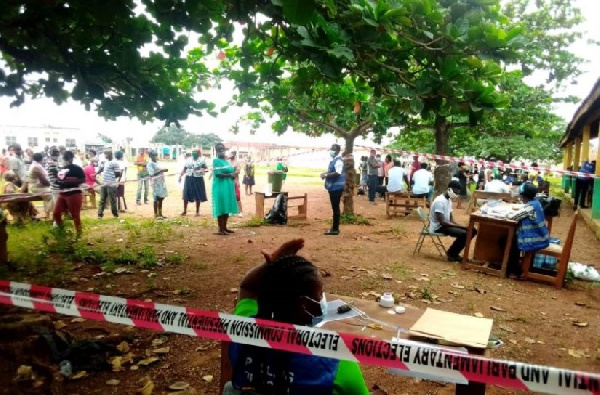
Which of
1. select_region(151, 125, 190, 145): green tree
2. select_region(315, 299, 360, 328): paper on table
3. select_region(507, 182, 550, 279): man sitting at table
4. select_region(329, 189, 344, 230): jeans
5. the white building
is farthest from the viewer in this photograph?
select_region(151, 125, 190, 145): green tree

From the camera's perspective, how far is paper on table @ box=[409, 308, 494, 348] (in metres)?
2.07

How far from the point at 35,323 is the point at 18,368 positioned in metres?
0.53

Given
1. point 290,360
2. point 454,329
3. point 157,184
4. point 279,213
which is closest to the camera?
point 290,360

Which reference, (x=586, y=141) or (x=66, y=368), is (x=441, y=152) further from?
(x=66, y=368)

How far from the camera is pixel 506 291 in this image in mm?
5602

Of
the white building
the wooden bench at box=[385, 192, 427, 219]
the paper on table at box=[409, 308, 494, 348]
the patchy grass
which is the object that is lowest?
the patchy grass

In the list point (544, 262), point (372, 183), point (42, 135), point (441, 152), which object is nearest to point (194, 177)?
point (372, 183)

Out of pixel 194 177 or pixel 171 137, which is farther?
pixel 171 137

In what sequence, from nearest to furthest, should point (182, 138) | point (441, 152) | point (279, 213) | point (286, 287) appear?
point (286, 287)
point (279, 213)
point (441, 152)
point (182, 138)

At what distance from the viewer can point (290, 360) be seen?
4.56 feet

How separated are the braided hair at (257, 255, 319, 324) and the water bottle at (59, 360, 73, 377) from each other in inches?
Answer: 86.5

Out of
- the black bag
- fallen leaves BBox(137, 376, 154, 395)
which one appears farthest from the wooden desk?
fallen leaves BBox(137, 376, 154, 395)

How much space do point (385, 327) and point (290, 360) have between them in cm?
108

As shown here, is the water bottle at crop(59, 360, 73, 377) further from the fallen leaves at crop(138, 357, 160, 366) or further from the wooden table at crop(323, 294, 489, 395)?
the wooden table at crop(323, 294, 489, 395)
